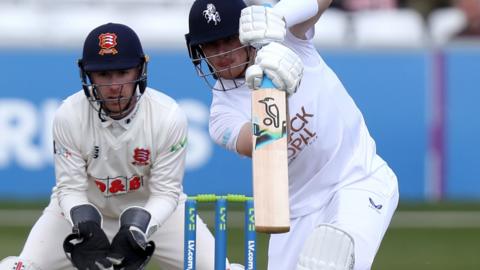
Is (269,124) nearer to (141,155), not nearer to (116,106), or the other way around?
(116,106)

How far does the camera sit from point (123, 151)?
6020mm

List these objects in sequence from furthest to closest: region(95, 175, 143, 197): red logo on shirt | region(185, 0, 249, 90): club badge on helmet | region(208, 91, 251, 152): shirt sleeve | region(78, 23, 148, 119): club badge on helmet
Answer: region(95, 175, 143, 197): red logo on shirt
region(78, 23, 148, 119): club badge on helmet
region(208, 91, 251, 152): shirt sleeve
region(185, 0, 249, 90): club badge on helmet

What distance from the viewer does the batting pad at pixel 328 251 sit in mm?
4918

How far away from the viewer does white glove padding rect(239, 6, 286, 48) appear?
180 inches

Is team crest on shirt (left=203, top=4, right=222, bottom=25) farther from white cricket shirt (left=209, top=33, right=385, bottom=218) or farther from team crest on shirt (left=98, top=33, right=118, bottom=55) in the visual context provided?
team crest on shirt (left=98, top=33, right=118, bottom=55)

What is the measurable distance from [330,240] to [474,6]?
7280 millimetres

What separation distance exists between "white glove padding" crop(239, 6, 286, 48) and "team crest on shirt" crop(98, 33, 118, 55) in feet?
4.25

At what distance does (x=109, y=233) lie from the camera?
6.27 metres

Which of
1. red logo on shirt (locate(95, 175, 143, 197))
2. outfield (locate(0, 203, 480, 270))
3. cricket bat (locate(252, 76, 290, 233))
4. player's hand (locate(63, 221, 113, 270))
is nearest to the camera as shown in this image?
cricket bat (locate(252, 76, 290, 233))

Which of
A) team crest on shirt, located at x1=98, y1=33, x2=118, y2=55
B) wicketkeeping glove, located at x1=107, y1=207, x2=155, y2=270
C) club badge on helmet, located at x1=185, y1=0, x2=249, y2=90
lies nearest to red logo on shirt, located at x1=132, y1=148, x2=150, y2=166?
wicketkeeping glove, located at x1=107, y1=207, x2=155, y2=270

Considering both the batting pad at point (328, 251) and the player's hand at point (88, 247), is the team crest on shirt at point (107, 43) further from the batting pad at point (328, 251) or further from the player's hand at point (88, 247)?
the batting pad at point (328, 251)

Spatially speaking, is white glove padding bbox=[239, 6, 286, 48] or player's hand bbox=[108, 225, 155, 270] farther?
player's hand bbox=[108, 225, 155, 270]

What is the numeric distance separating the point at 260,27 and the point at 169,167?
1595 millimetres

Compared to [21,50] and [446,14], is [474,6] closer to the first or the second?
[446,14]
